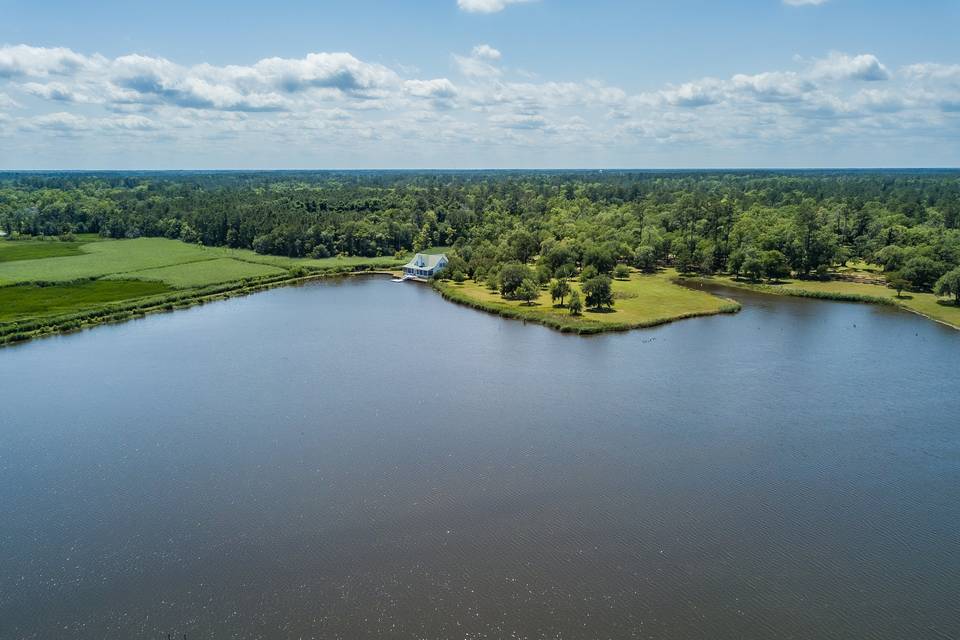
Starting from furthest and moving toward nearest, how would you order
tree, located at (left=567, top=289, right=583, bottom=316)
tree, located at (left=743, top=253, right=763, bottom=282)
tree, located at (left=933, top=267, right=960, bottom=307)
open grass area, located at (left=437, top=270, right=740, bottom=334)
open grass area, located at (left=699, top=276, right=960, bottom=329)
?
1. tree, located at (left=743, top=253, right=763, bottom=282)
2. tree, located at (left=933, top=267, right=960, bottom=307)
3. open grass area, located at (left=699, top=276, right=960, bottom=329)
4. tree, located at (left=567, top=289, right=583, bottom=316)
5. open grass area, located at (left=437, top=270, right=740, bottom=334)

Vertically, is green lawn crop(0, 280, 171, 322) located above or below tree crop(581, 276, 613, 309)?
below

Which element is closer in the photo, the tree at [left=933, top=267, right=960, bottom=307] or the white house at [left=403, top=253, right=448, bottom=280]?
the tree at [left=933, top=267, right=960, bottom=307]

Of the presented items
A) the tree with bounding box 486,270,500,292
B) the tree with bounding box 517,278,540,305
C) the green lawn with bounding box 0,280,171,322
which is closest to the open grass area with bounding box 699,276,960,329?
the tree with bounding box 517,278,540,305

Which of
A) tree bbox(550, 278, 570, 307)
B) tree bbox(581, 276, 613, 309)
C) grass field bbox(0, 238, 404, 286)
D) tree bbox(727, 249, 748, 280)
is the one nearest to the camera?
tree bbox(581, 276, 613, 309)

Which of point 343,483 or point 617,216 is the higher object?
point 617,216

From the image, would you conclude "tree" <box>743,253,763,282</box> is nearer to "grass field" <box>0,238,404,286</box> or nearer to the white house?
the white house

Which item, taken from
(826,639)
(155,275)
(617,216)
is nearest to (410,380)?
(826,639)

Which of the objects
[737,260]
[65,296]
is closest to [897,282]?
[737,260]

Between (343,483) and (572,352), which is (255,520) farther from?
(572,352)
